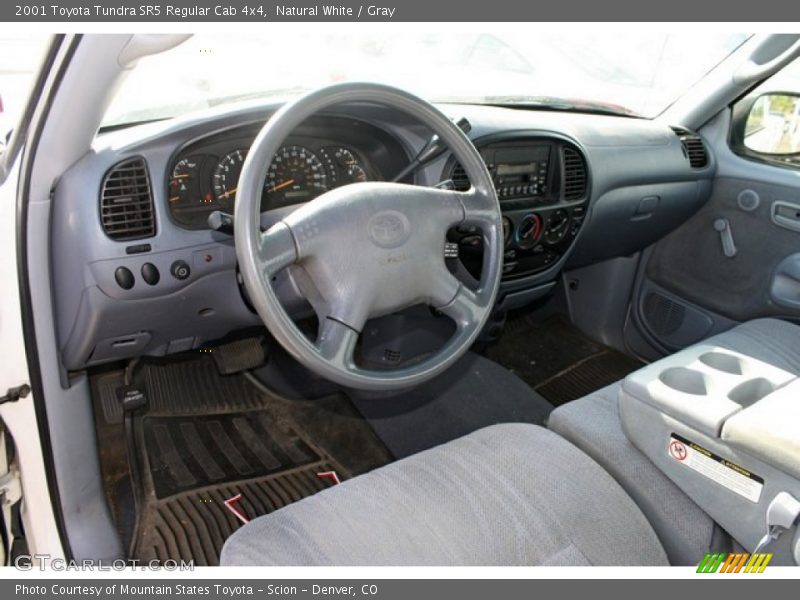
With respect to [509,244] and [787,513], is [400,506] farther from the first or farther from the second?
[509,244]

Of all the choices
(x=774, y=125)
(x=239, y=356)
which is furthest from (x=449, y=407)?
(x=774, y=125)

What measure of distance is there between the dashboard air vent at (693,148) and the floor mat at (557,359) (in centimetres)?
88

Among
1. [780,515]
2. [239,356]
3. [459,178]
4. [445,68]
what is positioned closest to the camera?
[780,515]

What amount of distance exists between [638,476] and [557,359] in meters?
1.50

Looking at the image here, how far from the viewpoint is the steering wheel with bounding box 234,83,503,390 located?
1207mm

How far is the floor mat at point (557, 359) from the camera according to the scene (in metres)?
2.63

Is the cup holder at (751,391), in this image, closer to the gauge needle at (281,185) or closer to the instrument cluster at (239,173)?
the instrument cluster at (239,173)

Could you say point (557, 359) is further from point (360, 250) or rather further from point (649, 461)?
point (360, 250)

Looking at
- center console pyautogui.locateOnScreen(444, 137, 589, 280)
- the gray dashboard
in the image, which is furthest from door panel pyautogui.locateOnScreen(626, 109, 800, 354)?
→ center console pyautogui.locateOnScreen(444, 137, 589, 280)

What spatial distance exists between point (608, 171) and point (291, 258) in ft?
4.75

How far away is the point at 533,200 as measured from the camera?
6.96ft

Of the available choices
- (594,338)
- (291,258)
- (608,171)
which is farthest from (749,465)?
(594,338)

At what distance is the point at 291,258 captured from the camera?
50.0 inches

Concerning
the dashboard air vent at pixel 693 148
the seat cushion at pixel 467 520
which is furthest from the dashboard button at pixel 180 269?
the dashboard air vent at pixel 693 148
